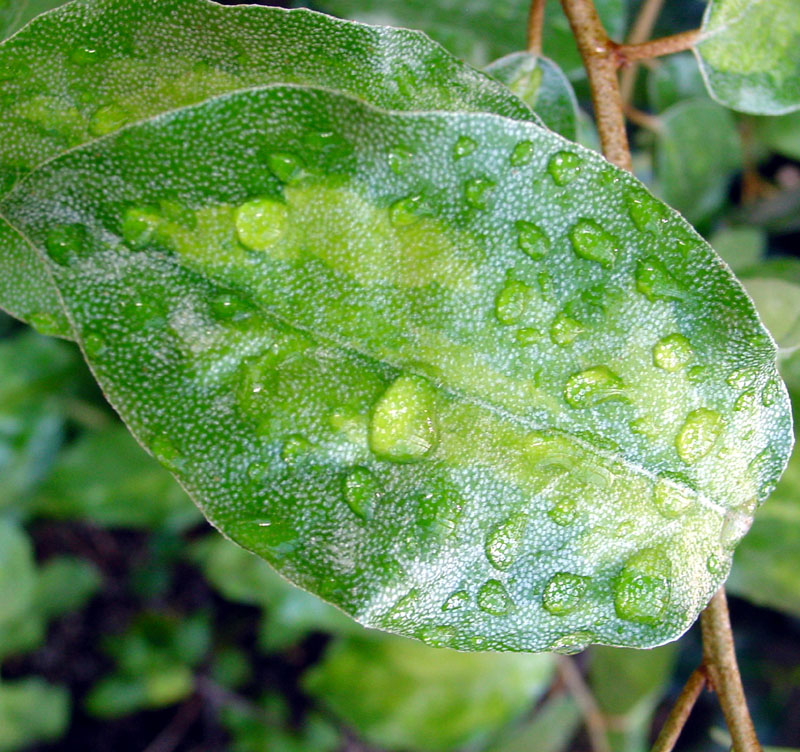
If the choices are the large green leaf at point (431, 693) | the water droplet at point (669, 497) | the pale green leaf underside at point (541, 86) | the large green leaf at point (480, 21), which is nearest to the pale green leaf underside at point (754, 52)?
the pale green leaf underside at point (541, 86)

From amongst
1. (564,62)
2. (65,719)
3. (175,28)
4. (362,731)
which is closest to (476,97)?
(175,28)

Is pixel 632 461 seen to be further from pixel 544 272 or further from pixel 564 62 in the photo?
pixel 564 62

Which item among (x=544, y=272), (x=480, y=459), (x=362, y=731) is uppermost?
(x=544, y=272)

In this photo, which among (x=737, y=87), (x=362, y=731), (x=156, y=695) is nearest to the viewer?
(x=737, y=87)

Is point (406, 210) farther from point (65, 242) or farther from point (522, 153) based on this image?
point (65, 242)

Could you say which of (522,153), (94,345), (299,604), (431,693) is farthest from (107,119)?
(431,693)

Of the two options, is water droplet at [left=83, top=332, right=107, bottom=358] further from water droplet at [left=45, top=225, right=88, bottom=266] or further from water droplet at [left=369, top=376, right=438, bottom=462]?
water droplet at [left=369, top=376, right=438, bottom=462]
